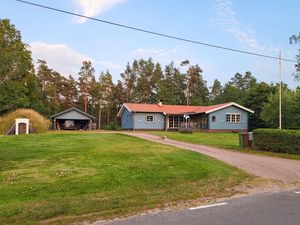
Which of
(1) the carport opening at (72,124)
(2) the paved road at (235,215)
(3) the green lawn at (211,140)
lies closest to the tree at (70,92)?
(1) the carport opening at (72,124)

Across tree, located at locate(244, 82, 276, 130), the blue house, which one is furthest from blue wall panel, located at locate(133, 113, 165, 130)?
tree, located at locate(244, 82, 276, 130)

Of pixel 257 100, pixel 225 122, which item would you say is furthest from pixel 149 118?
pixel 257 100

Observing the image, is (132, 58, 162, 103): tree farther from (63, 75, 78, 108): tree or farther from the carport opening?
the carport opening

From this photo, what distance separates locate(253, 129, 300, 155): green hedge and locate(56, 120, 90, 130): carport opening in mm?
34085

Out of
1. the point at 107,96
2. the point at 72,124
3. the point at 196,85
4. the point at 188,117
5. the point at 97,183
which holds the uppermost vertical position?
the point at 196,85

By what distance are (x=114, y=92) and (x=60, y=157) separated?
60701 mm

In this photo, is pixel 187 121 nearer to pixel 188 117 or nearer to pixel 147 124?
pixel 188 117

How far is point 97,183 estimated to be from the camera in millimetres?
8945

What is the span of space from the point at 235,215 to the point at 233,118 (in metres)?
40.2

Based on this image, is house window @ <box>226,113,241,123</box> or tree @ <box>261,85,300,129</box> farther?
house window @ <box>226,113,241,123</box>

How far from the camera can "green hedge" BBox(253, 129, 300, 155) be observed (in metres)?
17.6

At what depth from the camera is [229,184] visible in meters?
9.59

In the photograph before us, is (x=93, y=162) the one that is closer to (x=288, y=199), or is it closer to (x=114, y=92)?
(x=288, y=199)

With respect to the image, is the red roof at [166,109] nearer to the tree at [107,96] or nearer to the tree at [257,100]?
the tree at [257,100]
